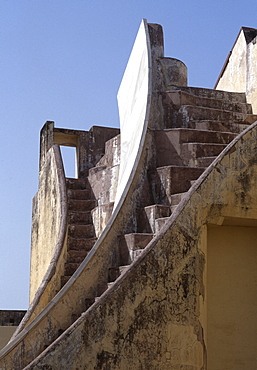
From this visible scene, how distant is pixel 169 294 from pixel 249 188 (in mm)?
1181

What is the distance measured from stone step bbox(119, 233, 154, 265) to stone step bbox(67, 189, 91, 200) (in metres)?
2.43

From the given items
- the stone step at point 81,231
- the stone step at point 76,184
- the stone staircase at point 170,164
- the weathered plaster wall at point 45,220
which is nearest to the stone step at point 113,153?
the stone staircase at point 170,164

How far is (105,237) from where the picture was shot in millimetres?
6062

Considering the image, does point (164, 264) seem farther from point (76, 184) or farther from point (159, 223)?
point (76, 184)

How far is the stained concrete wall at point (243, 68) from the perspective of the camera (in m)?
8.62

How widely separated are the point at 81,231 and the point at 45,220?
5.11 ft

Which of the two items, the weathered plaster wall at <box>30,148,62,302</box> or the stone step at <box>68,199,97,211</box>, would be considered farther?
the weathered plaster wall at <box>30,148,62,302</box>

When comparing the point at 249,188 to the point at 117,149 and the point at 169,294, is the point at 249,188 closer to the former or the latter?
the point at 169,294

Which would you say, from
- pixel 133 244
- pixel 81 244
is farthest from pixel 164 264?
pixel 81 244

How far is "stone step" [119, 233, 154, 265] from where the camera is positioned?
5918 millimetres

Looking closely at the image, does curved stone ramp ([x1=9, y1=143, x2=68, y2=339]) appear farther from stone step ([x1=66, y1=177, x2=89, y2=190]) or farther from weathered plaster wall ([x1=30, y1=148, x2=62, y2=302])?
stone step ([x1=66, y1=177, x2=89, y2=190])

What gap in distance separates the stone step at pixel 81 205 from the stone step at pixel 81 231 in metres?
0.42

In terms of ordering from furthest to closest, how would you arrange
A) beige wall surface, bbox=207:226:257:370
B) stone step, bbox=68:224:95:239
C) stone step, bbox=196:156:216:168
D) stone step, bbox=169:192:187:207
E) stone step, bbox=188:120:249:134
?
stone step, bbox=68:224:95:239
stone step, bbox=188:120:249:134
stone step, bbox=196:156:216:168
stone step, bbox=169:192:187:207
beige wall surface, bbox=207:226:257:370

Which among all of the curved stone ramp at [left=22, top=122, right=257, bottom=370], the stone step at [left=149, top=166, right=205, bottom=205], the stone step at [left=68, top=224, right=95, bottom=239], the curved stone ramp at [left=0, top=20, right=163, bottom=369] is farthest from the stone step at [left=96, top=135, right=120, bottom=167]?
the curved stone ramp at [left=22, top=122, right=257, bottom=370]
